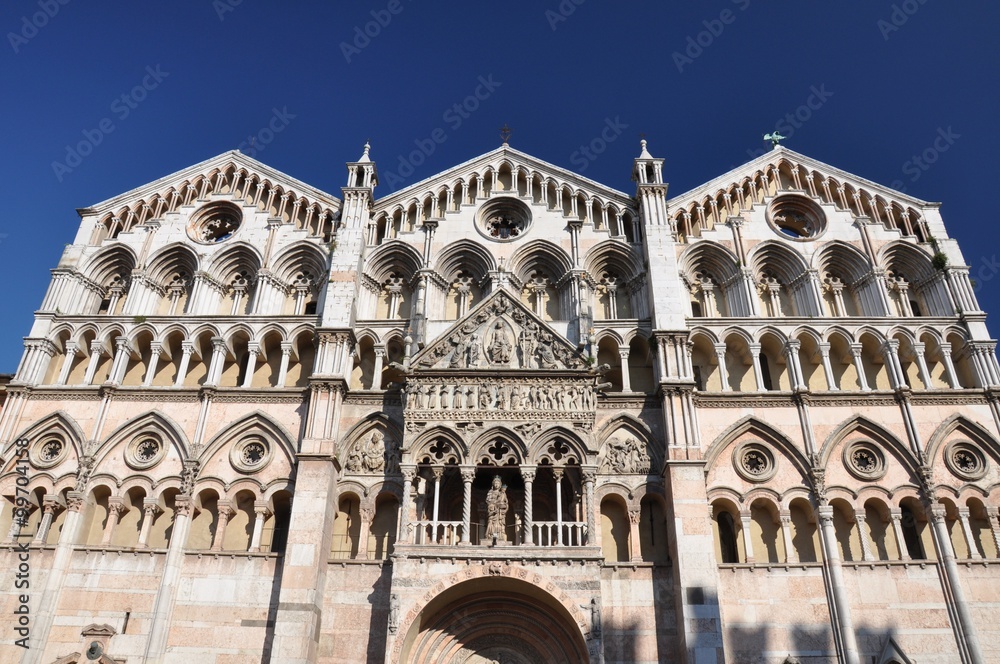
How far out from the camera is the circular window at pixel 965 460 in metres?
21.6

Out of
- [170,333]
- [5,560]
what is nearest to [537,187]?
[170,333]

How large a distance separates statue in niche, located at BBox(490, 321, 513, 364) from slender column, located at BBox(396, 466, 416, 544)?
13.8ft

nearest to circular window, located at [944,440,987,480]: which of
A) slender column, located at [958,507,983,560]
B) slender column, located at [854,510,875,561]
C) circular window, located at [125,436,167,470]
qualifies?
slender column, located at [958,507,983,560]

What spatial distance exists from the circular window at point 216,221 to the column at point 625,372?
14.7m

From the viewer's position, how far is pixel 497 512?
20.3 m

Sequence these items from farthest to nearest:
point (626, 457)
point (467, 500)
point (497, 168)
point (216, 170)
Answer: point (216, 170) < point (497, 168) < point (626, 457) < point (467, 500)

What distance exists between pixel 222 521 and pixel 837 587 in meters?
17.2

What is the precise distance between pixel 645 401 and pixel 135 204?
20233 millimetres

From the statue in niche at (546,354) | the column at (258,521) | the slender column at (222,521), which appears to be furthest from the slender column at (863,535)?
the slender column at (222,521)

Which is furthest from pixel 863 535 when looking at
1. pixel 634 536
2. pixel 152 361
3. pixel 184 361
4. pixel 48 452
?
pixel 48 452

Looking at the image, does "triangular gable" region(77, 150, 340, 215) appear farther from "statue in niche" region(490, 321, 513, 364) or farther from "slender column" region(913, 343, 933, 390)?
"slender column" region(913, 343, 933, 390)

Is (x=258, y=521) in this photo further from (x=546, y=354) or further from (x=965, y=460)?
(x=965, y=460)

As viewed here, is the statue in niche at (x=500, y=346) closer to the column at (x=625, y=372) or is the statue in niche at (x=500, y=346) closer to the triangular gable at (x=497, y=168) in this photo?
the column at (x=625, y=372)

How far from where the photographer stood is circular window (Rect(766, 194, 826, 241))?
26.9 metres
